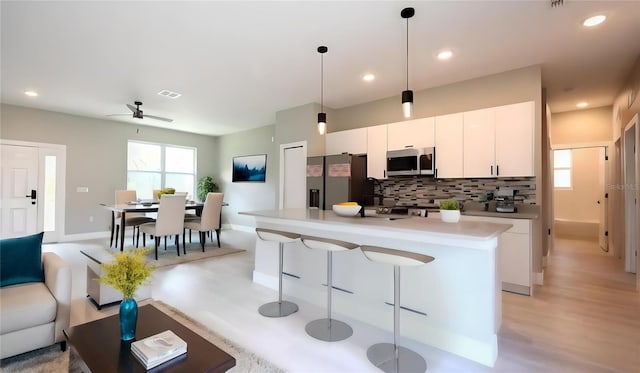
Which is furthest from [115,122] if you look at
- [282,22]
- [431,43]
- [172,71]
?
[431,43]

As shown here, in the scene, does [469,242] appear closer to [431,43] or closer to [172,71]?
[431,43]

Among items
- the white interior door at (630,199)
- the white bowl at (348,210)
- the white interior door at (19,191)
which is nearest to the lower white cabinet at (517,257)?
the white bowl at (348,210)

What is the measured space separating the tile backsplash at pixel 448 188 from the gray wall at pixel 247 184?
9.52 ft

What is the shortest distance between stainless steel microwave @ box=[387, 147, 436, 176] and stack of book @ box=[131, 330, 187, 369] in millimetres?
3508

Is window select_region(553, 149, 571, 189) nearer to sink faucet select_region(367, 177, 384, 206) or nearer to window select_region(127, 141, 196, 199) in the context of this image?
sink faucet select_region(367, 177, 384, 206)

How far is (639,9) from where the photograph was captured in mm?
2471

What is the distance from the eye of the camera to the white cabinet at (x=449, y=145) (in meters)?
3.86

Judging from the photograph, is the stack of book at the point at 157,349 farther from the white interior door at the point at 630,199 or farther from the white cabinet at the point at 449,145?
the white interior door at the point at 630,199

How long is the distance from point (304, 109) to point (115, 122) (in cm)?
459

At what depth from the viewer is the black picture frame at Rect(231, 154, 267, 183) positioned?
735cm

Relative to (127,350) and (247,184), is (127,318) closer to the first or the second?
(127,350)

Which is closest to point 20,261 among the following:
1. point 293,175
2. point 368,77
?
point 293,175

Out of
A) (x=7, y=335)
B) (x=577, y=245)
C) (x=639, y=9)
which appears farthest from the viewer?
(x=577, y=245)

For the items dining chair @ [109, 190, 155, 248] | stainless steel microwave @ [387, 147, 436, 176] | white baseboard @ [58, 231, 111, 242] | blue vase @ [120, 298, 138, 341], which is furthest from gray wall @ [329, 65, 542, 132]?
white baseboard @ [58, 231, 111, 242]
